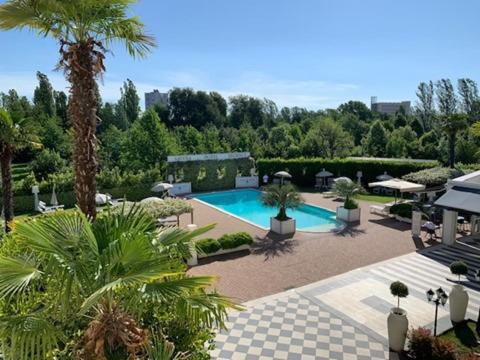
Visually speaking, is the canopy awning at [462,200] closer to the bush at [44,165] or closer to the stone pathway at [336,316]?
the stone pathway at [336,316]

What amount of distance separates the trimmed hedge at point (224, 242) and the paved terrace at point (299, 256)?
1.38ft

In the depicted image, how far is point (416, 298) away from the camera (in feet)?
38.4

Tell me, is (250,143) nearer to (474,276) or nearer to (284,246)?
(284,246)

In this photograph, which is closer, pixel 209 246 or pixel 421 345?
pixel 421 345

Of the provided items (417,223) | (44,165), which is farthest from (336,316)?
(44,165)

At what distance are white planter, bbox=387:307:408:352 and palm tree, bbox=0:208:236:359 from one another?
551cm

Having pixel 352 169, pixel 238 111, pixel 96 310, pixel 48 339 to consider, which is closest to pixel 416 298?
pixel 96 310

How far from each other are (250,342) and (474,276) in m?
9.06

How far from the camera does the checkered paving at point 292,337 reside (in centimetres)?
885

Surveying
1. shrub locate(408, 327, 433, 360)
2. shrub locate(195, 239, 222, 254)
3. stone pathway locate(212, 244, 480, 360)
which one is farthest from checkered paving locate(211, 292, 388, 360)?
shrub locate(195, 239, 222, 254)

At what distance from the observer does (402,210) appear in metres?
20.8

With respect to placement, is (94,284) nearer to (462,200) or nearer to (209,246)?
(209,246)

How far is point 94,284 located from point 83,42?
5.17 m

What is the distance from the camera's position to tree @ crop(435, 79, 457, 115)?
225 feet
